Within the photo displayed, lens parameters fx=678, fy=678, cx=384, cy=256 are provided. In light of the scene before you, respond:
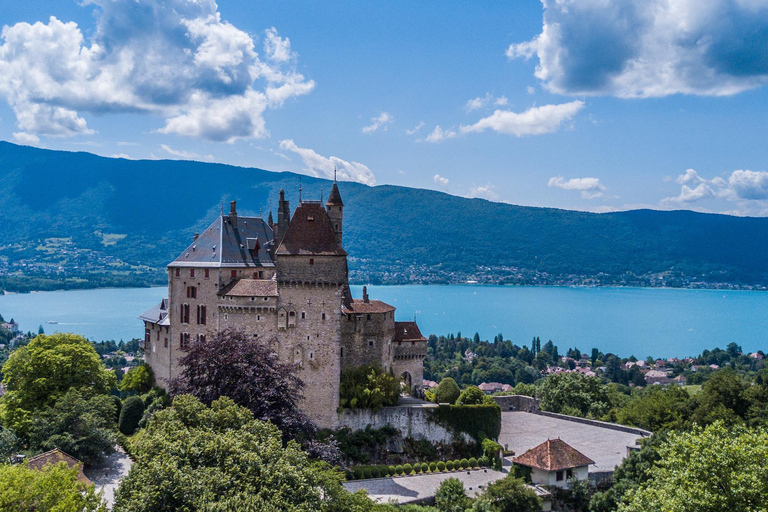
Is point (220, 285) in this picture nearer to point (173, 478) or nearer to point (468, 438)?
point (468, 438)

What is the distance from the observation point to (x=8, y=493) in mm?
19219

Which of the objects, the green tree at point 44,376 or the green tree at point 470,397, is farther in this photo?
the green tree at point 470,397

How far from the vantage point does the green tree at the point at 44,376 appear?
39312 mm

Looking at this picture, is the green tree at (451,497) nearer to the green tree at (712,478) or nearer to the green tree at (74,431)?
the green tree at (712,478)

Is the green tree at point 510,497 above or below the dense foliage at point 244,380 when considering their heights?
below

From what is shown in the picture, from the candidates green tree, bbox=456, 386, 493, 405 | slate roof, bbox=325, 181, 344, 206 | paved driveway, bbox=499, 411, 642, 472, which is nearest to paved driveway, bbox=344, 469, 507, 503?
paved driveway, bbox=499, 411, 642, 472

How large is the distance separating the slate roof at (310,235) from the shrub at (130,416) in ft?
46.7

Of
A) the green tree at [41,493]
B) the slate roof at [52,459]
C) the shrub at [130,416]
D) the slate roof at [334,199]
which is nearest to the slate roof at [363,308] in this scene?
the slate roof at [334,199]

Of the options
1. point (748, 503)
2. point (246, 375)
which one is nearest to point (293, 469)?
point (246, 375)

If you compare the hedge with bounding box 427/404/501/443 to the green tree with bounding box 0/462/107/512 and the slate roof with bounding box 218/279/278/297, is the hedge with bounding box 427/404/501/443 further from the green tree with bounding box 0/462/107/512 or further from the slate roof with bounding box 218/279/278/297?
the green tree with bounding box 0/462/107/512

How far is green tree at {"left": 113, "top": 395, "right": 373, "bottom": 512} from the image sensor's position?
20484 mm

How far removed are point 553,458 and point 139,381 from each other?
2829 centimetres

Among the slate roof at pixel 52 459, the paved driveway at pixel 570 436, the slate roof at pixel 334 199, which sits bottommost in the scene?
the paved driveway at pixel 570 436

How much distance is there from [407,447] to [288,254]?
1346 centimetres
